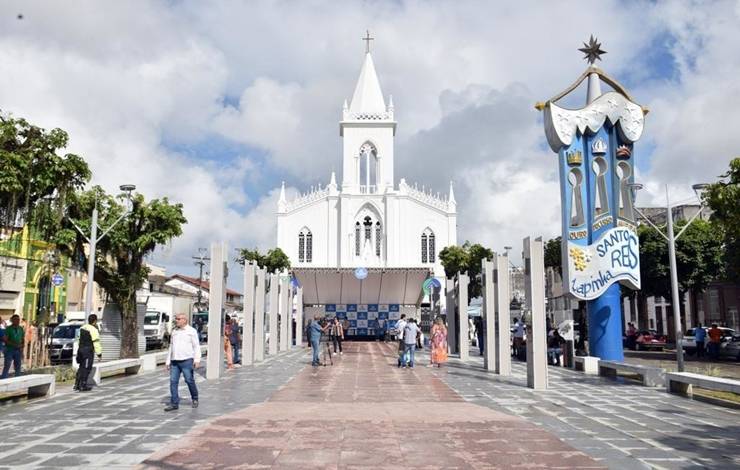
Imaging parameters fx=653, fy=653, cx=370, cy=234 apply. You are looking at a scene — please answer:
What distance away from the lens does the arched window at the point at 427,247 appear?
59969mm

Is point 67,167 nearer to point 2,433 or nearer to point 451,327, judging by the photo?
point 2,433

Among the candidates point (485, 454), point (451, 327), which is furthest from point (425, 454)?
point (451, 327)

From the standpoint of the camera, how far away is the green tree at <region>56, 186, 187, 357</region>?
67.4 ft

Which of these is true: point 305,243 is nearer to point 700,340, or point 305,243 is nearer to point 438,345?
point 700,340

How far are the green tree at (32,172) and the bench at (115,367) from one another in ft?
11.3

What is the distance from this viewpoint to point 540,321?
1420cm

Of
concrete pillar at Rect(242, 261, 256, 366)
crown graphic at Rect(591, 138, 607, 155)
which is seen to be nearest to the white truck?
concrete pillar at Rect(242, 261, 256, 366)

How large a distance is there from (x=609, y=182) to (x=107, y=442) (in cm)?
1707

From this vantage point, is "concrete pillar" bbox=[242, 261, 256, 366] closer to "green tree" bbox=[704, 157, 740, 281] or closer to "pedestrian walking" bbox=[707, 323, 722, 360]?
"green tree" bbox=[704, 157, 740, 281]

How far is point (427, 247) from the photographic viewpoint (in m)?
60.3

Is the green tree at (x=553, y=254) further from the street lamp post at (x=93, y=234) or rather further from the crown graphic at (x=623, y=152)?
the street lamp post at (x=93, y=234)

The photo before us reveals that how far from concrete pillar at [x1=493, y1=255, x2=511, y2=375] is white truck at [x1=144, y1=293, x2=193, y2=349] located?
69.7 ft

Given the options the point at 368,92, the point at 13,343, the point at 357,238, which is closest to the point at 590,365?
the point at 13,343

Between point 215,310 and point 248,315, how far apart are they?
16.6 feet
